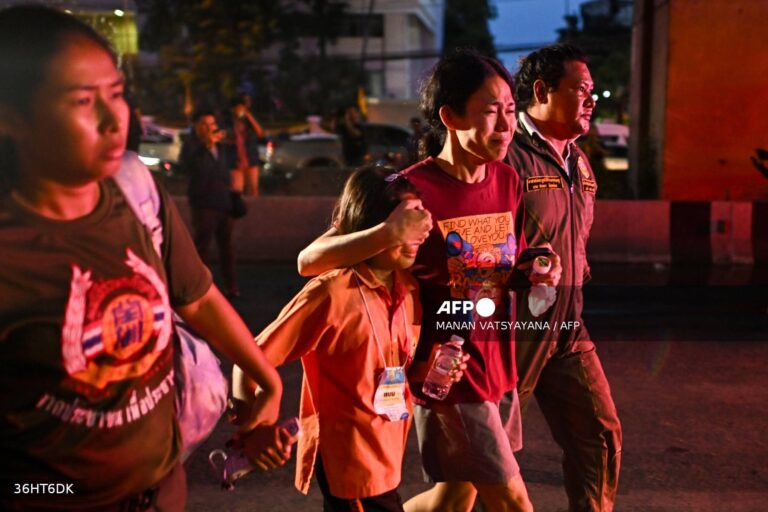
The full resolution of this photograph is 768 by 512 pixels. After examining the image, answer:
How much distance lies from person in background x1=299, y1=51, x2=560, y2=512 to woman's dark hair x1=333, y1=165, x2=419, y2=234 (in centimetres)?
22

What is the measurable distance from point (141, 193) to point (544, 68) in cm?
216

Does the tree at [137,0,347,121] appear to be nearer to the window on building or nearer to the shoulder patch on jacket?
the window on building

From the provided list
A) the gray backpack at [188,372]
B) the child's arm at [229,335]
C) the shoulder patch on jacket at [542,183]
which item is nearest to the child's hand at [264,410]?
the child's arm at [229,335]

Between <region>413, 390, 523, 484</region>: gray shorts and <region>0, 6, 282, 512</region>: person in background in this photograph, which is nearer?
<region>0, 6, 282, 512</region>: person in background

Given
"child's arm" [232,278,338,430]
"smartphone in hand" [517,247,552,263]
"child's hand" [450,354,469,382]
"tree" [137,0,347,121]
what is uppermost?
"tree" [137,0,347,121]

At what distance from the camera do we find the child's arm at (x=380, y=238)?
2.70 meters

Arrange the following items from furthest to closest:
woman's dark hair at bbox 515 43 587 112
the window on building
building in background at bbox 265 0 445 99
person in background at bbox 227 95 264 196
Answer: the window on building, building in background at bbox 265 0 445 99, person in background at bbox 227 95 264 196, woman's dark hair at bbox 515 43 587 112

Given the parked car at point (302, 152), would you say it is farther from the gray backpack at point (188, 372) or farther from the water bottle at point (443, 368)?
the gray backpack at point (188, 372)

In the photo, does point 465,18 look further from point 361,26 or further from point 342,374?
point 342,374

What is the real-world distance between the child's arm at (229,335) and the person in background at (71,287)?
0.57ft

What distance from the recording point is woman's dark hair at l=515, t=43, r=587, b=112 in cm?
365

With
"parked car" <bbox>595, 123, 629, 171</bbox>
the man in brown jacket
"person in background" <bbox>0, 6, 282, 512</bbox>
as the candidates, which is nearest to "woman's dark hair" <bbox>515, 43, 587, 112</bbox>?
the man in brown jacket

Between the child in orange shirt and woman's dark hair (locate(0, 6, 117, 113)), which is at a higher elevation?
woman's dark hair (locate(0, 6, 117, 113))

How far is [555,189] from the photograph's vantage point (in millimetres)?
3502
